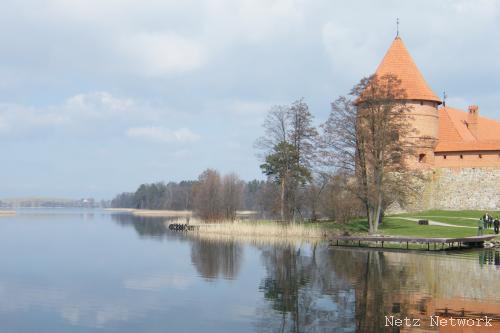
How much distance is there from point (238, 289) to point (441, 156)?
25.1 meters

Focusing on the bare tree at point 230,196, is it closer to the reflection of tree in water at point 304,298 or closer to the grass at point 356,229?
the grass at point 356,229

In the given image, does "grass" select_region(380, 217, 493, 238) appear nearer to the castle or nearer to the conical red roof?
the castle

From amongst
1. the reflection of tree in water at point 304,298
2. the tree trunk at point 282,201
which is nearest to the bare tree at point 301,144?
the tree trunk at point 282,201

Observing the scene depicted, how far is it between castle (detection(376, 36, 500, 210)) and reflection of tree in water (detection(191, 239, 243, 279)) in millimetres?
14786

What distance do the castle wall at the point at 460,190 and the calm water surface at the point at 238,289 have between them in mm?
13187

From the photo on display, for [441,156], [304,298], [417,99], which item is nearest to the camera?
[304,298]

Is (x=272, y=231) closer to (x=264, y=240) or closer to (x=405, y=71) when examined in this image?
(x=264, y=240)

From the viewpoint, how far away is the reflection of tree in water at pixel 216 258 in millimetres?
17625

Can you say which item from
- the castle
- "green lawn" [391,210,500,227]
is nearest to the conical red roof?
the castle

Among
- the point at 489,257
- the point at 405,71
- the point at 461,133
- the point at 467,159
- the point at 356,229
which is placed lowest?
the point at 489,257

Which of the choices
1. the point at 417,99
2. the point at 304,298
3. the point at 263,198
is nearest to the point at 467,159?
the point at 417,99

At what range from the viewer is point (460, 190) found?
114 ft

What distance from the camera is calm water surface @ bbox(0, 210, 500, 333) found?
11.0 meters

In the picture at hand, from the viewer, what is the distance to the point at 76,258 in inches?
842
